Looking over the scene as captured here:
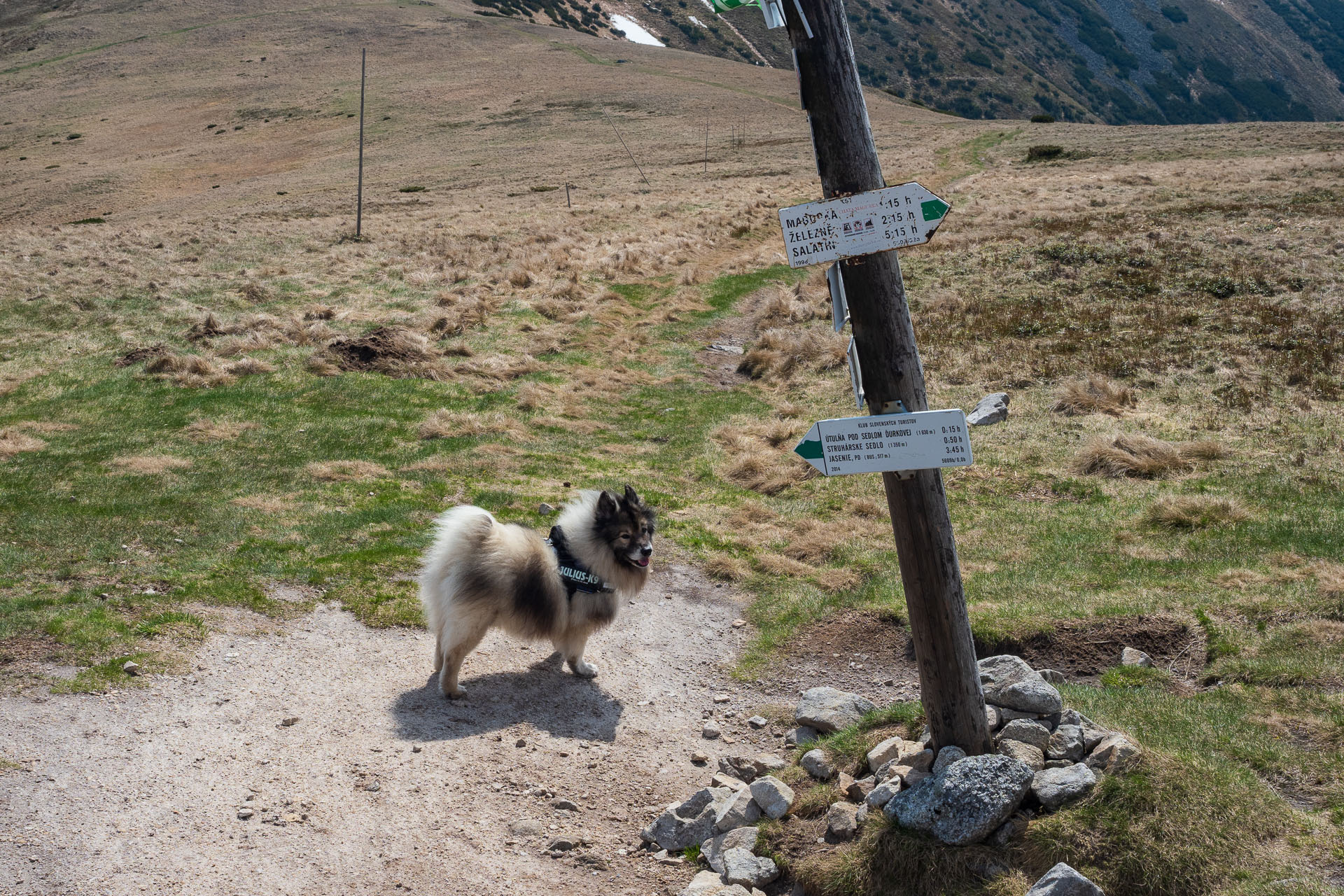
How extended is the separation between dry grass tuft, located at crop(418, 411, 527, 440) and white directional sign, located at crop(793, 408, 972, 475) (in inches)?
490

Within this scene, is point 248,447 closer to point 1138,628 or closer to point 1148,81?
point 1138,628

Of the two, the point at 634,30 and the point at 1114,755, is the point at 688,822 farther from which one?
the point at 634,30

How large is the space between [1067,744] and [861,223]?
3.60 meters

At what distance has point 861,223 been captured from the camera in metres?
5.27

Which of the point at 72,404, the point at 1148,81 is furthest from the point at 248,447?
the point at 1148,81

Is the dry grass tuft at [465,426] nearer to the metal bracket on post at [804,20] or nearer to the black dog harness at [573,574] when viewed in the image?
the black dog harness at [573,574]

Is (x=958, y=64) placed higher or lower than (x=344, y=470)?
higher

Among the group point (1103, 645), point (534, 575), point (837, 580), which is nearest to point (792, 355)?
point (837, 580)

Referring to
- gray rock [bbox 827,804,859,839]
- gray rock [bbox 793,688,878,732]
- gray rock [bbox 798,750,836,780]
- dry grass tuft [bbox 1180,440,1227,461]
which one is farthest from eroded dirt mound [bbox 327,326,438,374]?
gray rock [bbox 827,804,859,839]

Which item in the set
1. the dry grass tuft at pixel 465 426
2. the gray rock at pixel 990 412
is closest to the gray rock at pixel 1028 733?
the gray rock at pixel 990 412

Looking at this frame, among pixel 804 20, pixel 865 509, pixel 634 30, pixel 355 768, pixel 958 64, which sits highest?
pixel 634 30

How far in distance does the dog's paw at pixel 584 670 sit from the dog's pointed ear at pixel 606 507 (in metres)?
1.66

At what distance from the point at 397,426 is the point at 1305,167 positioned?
43.9 m

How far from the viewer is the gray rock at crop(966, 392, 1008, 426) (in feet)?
56.1
